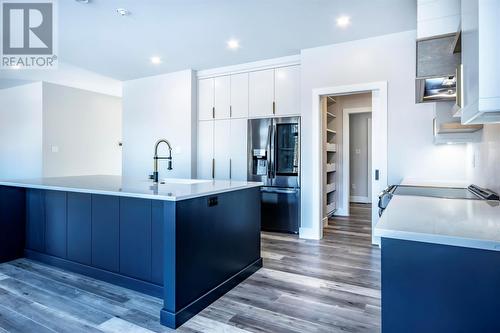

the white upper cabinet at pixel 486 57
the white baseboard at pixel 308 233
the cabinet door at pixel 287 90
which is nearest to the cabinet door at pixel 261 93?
the cabinet door at pixel 287 90

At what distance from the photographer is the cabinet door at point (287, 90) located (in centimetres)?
451

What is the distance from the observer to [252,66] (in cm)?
484

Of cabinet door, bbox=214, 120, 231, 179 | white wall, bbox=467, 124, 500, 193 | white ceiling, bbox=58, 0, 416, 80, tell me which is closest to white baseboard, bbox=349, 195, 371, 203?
cabinet door, bbox=214, 120, 231, 179

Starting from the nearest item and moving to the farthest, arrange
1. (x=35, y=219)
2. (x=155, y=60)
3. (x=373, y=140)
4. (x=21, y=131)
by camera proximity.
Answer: (x=35, y=219) < (x=373, y=140) < (x=155, y=60) < (x=21, y=131)

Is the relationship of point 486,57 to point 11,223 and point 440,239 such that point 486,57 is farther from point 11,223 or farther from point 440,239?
point 11,223

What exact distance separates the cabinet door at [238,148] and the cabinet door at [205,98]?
546 millimetres

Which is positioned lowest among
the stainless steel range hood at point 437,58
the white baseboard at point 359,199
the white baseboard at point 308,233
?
the white baseboard at point 308,233

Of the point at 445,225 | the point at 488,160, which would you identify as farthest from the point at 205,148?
the point at 445,225

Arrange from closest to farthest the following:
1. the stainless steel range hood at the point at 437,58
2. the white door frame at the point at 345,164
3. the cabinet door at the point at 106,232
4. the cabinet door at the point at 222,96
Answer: the stainless steel range hood at the point at 437,58
the cabinet door at the point at 106,232
the cabinet door at the point at 222,96
the white door frame at the point at 345,164

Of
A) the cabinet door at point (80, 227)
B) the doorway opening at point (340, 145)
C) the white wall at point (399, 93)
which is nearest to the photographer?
the cabinet door at point (80, 227)

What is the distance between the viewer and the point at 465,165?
3.36 metres
